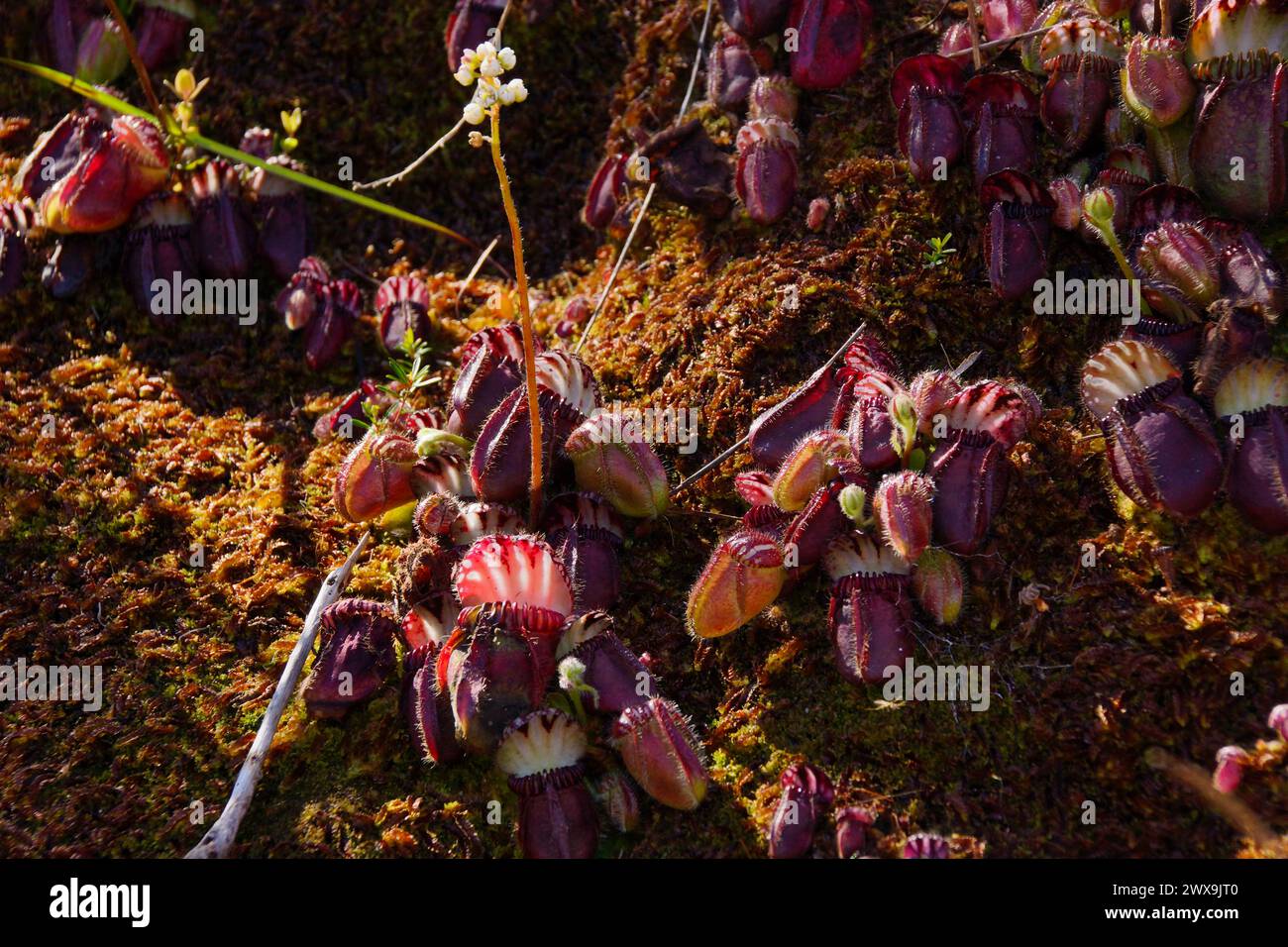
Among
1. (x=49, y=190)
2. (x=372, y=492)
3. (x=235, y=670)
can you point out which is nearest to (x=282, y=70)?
(x=49, y=190)

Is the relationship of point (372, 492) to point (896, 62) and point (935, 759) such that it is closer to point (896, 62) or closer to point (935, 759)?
point (935, 759)

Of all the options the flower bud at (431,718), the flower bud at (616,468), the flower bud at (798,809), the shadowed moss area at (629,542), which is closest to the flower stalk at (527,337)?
the flower bud at (616,468)

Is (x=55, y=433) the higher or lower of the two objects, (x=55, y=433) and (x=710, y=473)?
the higher

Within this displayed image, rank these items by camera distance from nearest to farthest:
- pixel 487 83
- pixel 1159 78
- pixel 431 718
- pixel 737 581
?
pixel 487 83, pixel 431 718, pixel 737 581, pixel 1159 78

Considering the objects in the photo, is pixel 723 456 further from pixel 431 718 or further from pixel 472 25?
pixel 472 25

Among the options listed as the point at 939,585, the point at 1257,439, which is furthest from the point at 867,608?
the point at 1257,439

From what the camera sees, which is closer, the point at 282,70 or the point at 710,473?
the point at 710,473

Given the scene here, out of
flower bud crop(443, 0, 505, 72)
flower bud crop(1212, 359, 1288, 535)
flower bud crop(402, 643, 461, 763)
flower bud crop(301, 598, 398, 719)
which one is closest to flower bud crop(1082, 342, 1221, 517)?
flower bud crop(1212, 359, 1288, 535)

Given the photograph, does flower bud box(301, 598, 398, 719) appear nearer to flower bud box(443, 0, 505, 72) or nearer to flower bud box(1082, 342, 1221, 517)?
flower bud box(1082, 342, 1221, 517)
